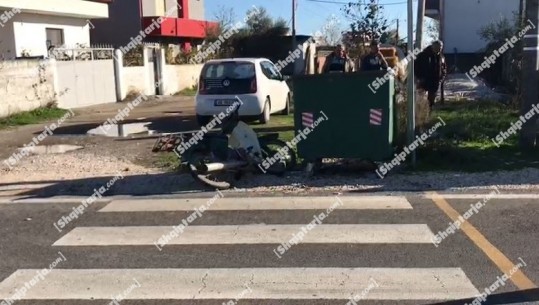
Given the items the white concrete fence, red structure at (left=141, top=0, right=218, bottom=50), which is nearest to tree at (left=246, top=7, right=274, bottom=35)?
red structure at (left=141, top=0, right=218, bottom=50)

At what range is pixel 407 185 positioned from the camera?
8445 mm

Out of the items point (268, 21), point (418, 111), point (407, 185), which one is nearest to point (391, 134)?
point (407, 185)

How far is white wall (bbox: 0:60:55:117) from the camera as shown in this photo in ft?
58.5

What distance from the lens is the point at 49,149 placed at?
12664 mm

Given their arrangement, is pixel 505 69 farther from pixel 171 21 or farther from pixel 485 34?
pixel 171 21

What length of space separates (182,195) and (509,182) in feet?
14.0

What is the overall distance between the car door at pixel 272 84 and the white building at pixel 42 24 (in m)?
10.8

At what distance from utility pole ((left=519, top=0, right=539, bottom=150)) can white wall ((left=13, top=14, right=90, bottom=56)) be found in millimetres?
19265

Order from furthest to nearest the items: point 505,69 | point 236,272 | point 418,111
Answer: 1. point 505,69
2. point 418,111
3. point 236,272

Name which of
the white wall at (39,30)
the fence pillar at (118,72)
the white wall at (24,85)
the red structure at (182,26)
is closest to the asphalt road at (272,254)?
the white wall at (24,85)

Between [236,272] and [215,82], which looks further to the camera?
[215,82]

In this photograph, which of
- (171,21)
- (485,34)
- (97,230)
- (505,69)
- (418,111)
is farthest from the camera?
(171,21)

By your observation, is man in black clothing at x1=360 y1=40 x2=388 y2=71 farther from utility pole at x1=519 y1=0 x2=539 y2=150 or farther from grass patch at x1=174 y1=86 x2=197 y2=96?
grass patch at x1=174 y1=86 x2=197 y2=96

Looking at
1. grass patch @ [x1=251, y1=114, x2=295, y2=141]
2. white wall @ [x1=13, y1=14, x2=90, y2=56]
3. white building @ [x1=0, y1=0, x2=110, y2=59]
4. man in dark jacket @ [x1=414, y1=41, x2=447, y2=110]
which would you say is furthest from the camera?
white wall @ [x1=13, y1=14, x2=90, y2=56]
